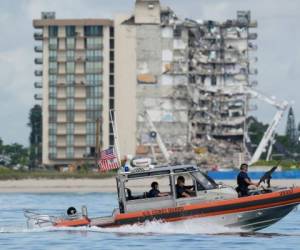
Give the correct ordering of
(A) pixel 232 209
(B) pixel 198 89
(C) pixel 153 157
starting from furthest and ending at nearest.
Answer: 1. (B) pixel 198 89
2. (C) pixel 153 157
3. (A) pixel 232 209

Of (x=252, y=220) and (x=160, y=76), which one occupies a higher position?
(x=160, y=76)

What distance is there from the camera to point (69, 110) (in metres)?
178

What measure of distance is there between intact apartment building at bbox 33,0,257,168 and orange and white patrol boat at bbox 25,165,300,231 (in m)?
124

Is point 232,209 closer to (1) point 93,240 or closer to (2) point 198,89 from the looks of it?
(1) point 93,240

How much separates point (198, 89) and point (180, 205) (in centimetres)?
13116

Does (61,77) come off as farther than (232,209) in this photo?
Yes

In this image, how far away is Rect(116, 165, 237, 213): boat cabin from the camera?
47.6 metres

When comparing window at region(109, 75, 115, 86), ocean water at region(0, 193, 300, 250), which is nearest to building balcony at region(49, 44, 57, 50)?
window at region(109, 75, 115, 86)

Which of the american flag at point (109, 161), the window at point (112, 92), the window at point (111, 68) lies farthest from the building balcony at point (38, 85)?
the american flag at point (109, 161)

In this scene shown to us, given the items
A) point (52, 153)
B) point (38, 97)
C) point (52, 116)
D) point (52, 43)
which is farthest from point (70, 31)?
point (52, 153)

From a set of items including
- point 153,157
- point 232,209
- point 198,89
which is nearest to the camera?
point 232,209

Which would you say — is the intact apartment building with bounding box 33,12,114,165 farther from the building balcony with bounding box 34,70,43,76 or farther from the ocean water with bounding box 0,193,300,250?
the ocean water with bounding box 0,193,300,250

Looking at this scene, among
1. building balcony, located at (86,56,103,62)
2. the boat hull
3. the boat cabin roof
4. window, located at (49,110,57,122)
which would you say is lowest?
the boat hull

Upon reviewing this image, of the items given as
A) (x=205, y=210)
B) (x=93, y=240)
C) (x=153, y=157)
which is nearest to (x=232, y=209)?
(x=205, y=210)
